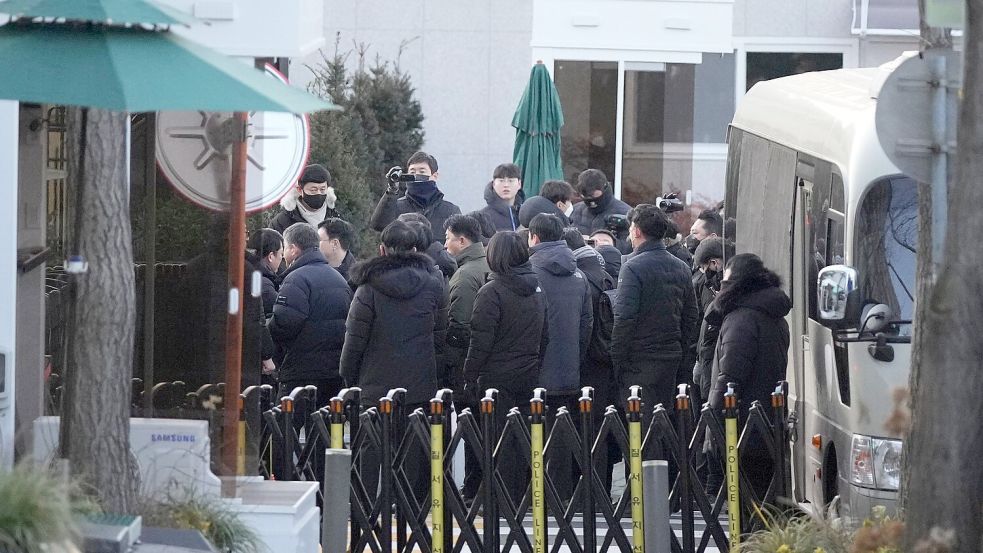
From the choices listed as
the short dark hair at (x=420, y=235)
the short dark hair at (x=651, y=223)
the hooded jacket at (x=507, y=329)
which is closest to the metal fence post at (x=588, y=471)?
the hooded jacket at (x=507, y=329)

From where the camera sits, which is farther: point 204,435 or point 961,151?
point 204,435

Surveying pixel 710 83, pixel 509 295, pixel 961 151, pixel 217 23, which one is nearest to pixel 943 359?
pixel 961 151

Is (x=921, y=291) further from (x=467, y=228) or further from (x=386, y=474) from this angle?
(x=467, y=228)

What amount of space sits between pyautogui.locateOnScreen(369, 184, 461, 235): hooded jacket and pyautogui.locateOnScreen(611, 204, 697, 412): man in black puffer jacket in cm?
289

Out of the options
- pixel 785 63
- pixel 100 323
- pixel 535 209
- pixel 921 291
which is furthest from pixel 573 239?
pixel 785 63

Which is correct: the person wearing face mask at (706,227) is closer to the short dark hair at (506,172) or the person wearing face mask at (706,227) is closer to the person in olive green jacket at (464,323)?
the short dark hair at (506,172)

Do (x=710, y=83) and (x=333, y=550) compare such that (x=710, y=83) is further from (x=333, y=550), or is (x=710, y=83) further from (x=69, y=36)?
(x=69, y=36)

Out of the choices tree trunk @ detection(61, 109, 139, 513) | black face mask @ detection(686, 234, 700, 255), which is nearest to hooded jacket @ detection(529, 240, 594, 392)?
black face mask @ detection(686, 234, 700, 255)

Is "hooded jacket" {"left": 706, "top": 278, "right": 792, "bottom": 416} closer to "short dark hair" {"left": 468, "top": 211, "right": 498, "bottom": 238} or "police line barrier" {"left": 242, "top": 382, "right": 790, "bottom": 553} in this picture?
"police line barrier" {"left": 242, "top": 382, "right": 790, "bottom": 553}

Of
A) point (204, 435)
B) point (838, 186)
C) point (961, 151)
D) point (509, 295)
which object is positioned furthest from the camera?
point (509, 295)

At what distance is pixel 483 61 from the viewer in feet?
68.1

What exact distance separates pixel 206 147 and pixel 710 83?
14167 millimetres

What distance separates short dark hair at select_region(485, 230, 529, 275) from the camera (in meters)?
9.98

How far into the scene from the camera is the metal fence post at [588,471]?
8.85 meters
